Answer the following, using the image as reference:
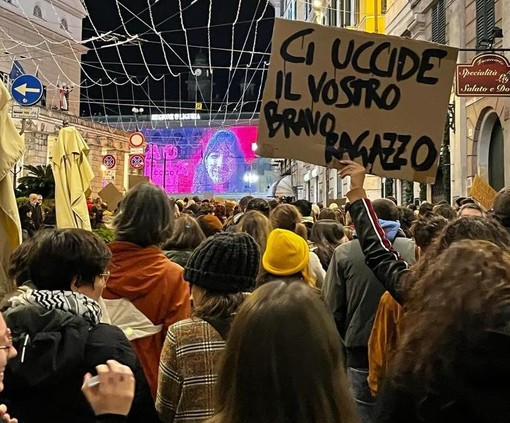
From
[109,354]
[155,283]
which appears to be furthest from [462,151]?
[109,354]

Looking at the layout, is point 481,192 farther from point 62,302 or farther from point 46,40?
point 46,40

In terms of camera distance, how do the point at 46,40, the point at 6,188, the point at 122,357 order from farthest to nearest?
the point at 46,40 → the point at 6,188 → the point at 122,357

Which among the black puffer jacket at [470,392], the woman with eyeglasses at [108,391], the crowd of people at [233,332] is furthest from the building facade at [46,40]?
the black puffer jacket at [470,392]

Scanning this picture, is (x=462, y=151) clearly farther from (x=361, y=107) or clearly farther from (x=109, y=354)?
(x=109, y=354)

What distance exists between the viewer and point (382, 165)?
4.29 meters

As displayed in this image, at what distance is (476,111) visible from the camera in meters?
16.4

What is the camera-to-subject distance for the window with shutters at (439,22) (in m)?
18.8

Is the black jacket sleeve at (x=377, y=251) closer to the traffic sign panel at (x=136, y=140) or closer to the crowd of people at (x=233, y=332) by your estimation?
A: the crowd of people at (x=233, y=332)

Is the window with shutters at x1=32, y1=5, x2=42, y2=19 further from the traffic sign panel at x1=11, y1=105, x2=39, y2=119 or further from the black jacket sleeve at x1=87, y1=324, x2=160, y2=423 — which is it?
the black jacket sleeve at x1=87, y1=324, x2=160, y2=423

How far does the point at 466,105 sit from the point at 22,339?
1636 cm

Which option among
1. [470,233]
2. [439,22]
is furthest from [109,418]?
[439,22]

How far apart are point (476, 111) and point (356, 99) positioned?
12.9m

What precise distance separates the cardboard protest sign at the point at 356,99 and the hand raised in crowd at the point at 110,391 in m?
2.53

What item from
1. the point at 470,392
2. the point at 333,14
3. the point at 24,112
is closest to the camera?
the point at 470,392
